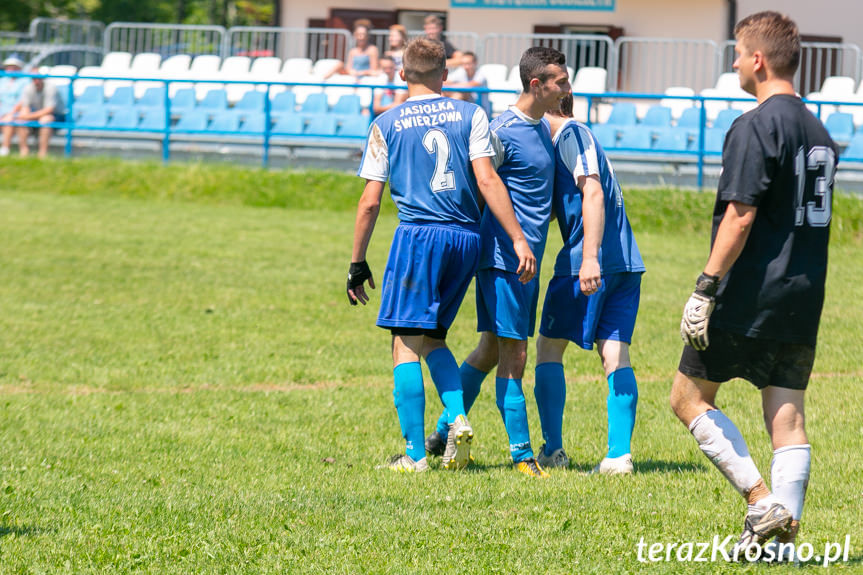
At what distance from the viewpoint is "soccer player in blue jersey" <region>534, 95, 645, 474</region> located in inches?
227

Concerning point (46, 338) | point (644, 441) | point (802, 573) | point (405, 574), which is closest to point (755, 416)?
point (644, 441)

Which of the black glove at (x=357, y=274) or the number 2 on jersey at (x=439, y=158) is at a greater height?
the number 2 on jersey at (x=439, y=158)

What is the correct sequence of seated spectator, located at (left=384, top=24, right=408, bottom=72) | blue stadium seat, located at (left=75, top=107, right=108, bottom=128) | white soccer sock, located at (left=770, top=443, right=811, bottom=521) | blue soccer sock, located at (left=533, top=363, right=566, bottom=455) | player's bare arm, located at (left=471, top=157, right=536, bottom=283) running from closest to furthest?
white soccer sock, located at (left=770, top=443, right=811, bottom=521), player's bare arm, located at (left=471, top=157, right=536, bottom=283), blue soccer sock, located at (left=533, top=363, right=566, bottom=455), seated spectator, located at (left=384, top=24, right=408, bottom=72), blue stadium seat, located at (left=75, top=107, right=108, bottom=128)

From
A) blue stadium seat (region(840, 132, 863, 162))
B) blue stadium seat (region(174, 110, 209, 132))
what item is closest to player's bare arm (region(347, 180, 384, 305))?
blue stadium seat (region(840, 132, 863, 162))

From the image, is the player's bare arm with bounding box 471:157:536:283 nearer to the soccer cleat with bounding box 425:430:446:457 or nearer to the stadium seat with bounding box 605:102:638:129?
the soccer cleat with bounding box 425:430:446:457

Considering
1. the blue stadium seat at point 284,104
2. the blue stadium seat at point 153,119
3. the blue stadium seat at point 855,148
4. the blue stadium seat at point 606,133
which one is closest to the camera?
the blue stadium seat at point 855,148

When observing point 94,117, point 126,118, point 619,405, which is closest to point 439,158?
point 619,405

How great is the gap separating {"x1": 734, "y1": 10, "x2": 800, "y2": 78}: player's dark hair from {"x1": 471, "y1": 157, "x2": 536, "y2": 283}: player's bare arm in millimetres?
1619

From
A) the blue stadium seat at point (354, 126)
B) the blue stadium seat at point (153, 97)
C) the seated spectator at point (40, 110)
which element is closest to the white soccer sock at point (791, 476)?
the blue stadium seat at point (354, 126)

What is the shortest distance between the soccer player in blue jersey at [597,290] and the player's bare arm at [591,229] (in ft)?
0.03

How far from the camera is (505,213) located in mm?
5508

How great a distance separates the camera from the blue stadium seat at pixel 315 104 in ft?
63.0

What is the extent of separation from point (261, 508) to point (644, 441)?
2507 mm

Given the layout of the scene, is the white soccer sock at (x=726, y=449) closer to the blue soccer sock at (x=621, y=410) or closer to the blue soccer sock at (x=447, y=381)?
the blue soccer sock at (x=621, y=410)
